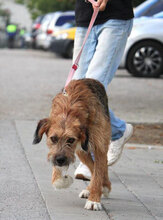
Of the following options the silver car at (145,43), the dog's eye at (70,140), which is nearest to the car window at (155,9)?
the silver car at (145,43)

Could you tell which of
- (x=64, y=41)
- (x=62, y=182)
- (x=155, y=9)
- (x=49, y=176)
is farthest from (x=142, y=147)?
(x=64, y=41)

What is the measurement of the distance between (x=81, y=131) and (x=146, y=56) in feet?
39.8

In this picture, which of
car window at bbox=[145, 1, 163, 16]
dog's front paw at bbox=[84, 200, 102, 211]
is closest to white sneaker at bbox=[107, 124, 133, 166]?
dog's front paw at bbox=[84, 200, 102, 211]

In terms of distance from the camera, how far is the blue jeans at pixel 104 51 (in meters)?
6.07

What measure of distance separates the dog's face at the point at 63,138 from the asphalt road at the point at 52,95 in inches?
199

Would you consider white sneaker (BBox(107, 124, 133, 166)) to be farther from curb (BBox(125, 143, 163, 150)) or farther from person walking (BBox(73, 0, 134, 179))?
curb (BBox(125, 143, 163, 150))

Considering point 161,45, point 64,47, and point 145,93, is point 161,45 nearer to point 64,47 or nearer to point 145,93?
point 145,93

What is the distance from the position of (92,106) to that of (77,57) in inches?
39.5

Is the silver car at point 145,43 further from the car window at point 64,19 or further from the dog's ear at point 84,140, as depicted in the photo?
the car window at point 64,19

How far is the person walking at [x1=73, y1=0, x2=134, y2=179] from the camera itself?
6.07 meters

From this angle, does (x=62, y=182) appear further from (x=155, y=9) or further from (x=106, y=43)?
(x=155, y=9)

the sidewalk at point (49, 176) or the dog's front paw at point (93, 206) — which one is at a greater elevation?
the dog's front paw at point (93, 206)

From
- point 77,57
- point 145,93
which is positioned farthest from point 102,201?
point 145,93

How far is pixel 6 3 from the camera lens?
9350 centimetres
